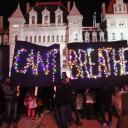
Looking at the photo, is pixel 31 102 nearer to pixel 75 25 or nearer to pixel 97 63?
pixel 97 63

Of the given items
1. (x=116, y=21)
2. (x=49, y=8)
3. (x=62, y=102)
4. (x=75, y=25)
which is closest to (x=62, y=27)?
(x=75, y=25)

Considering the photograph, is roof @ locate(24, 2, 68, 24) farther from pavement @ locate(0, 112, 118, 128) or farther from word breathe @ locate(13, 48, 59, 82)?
word breathe @ locate(13, 48, 59, 82)

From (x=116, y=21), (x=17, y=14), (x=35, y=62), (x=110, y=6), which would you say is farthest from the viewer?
(x=110, y=6)

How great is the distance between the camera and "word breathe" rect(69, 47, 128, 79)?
29.3ft

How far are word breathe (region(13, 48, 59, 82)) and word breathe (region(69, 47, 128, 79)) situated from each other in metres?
0.58

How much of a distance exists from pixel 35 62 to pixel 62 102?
1736mm

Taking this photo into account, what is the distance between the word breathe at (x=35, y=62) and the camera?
8451mm

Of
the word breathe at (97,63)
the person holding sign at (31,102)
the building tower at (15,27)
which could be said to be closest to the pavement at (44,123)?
the person holding sign at (31,102)

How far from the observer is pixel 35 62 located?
8875 mm

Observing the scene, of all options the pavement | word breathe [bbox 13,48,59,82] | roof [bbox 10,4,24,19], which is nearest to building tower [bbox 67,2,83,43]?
roof [bbox 10,4,24,19]

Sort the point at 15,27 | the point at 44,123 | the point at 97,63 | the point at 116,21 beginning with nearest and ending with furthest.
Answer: the point at 97,63
the point at 44,123
the point at 116,21
the point at 15,27

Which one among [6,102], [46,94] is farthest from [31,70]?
[46,94]

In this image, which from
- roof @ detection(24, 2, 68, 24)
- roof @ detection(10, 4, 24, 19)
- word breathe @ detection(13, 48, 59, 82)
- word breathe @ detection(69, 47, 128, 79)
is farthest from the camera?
roof @ detection(24, 2, 68, 24)

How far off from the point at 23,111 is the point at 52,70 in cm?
301
